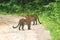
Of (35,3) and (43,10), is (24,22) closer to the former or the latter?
(43,10)

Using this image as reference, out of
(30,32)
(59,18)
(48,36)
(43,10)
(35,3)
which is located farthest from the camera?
(35,3)

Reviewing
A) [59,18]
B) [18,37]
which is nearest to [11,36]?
[18,37]

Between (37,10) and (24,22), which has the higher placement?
(24,22)

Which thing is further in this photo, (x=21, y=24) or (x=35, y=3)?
(x=35, y=3)

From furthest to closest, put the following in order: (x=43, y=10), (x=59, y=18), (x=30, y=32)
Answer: (x=43, y=10), (x=59, y=18), (x=30, y=32)

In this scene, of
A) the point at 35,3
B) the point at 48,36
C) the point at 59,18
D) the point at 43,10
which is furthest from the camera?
the point at 35,3

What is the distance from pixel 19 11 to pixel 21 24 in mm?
12653

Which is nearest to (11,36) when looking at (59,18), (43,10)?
(59,18)

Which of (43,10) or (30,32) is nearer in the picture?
(30,32)

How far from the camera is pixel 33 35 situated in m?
14.1

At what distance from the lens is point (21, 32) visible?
15195 mm

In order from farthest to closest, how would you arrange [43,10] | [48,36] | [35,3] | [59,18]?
[35,3] < [43,10] < [59,18] < [48,36]

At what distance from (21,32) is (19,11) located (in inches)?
527

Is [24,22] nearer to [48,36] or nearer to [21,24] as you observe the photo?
[21,24]
